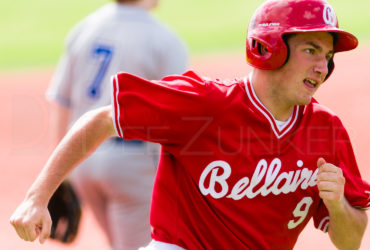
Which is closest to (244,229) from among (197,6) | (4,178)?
(4,178)

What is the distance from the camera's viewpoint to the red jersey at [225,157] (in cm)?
294

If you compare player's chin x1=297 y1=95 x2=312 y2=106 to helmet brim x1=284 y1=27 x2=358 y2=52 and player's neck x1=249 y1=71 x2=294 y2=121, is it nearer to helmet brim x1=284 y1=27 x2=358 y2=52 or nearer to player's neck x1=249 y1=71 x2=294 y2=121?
player's neck x1=249 y1=71 x2=294 y2=121

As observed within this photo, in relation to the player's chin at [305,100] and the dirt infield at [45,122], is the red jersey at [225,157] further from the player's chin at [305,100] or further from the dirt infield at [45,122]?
the dirt infield at [45,122]

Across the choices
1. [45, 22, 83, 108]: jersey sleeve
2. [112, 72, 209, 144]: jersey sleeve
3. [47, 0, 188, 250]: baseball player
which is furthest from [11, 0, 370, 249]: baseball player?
[45, 22, 83, 108]: jersey sleeve

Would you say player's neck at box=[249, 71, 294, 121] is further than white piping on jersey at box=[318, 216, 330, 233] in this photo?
No

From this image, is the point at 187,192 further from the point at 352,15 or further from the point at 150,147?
the point at 352,15

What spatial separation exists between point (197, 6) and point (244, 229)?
17023 millimetres

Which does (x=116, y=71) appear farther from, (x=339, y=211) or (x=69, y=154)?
(x=339, y=211)

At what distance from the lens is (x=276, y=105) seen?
124 inches

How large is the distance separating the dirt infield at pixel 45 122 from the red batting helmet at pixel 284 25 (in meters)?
3.15

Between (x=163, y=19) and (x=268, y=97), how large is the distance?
49.6 ft

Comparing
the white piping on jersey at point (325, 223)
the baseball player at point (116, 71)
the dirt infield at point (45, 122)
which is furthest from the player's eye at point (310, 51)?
the dirt infield at point (45, 122)

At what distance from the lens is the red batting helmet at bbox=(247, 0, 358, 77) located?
2973 mm

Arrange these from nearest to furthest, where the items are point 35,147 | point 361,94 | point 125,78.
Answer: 1. point 125,78
2. point 35,147
3. point 361,94
